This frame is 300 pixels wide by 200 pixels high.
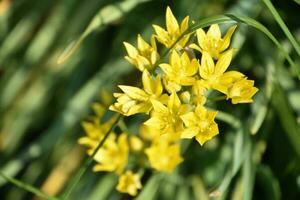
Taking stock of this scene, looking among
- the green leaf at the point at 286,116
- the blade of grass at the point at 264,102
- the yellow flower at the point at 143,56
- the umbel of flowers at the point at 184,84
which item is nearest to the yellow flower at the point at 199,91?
the umbel of flowers at the point at 184,84

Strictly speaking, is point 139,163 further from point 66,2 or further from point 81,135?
point 66,2

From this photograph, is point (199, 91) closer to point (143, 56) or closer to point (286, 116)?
point (143, 56)

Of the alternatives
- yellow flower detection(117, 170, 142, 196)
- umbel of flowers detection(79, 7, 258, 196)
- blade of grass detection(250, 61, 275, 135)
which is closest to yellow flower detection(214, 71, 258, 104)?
umbel of flowers detection(79, 7, 258, 196)

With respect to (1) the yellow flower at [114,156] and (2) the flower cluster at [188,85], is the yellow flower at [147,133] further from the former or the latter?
(2) the flower cluster at [188,85]

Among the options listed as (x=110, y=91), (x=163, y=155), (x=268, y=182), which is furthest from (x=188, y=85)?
(x=110, y=91)

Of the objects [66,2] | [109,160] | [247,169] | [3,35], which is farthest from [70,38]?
[247,169]

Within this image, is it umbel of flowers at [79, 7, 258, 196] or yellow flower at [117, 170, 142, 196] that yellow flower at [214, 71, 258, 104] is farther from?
yellow flower at [117, 170, 142, 196]
